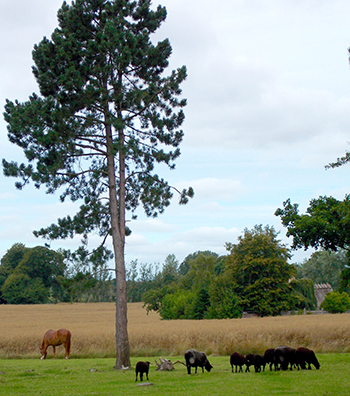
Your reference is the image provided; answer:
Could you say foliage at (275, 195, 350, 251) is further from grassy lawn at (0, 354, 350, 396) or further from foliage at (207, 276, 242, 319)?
foliage at (207, 276, 242, 319)

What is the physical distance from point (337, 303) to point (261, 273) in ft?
36.4

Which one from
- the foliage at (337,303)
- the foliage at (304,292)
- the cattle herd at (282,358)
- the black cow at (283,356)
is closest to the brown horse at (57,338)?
the cattle herd at (282,358)

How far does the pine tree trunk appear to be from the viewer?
17734 mm

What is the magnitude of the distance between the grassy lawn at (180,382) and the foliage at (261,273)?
27.8 m

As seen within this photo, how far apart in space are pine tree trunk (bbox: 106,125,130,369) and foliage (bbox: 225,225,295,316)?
27.6 m

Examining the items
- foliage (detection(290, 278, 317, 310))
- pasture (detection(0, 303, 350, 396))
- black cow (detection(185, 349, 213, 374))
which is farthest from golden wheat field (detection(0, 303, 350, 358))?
foliage (detection(290, 278, 317, 310))

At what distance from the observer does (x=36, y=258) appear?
95.2 m

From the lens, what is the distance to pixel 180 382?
13172 millimetres

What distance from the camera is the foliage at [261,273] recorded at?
4478 centimetres

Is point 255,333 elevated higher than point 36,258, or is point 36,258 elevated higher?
point 36,258

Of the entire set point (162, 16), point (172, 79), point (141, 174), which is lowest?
point (141, 174)

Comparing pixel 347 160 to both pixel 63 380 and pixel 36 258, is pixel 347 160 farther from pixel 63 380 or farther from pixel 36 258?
pixel 36 258

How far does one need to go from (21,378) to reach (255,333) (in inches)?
504

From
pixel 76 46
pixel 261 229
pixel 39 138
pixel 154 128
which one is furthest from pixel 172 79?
pixel 261 229
